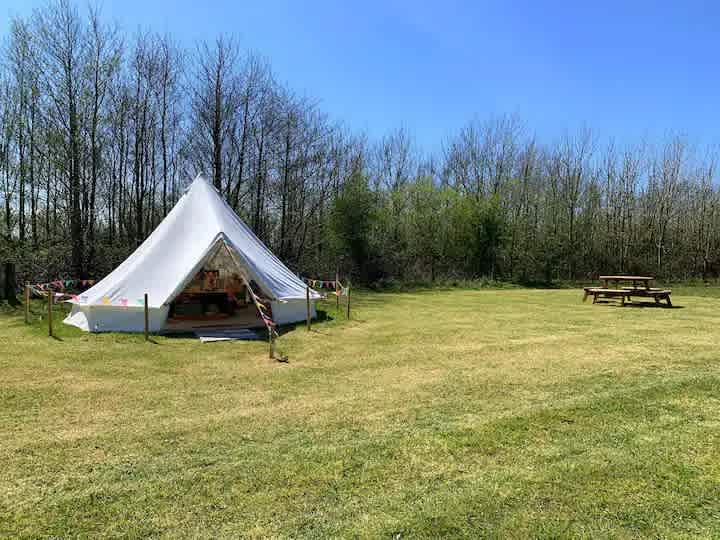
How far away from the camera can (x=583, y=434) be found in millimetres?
3014

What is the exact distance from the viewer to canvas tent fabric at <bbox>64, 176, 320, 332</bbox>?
6473 mm

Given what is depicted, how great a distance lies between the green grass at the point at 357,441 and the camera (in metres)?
2.04

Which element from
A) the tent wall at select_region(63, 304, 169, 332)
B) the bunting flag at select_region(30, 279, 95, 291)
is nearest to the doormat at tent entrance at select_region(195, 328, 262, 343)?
the tent wall at select_region(63, 304, 169, 332)

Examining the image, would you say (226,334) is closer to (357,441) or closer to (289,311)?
(289,311)

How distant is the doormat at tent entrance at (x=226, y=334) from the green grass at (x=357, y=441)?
548mm

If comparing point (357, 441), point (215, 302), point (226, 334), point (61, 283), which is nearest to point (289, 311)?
point (226, 334)

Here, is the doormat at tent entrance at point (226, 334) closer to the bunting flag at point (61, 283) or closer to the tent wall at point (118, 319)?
the tent wall at point (118, 319)

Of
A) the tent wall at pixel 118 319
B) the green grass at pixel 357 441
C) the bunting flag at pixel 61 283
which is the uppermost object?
the bunting flag at pixel 61 283

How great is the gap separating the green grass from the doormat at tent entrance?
21.6 inches

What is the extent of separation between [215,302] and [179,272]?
1.41 metres

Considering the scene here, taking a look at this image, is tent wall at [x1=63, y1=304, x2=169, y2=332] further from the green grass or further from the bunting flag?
the bunting flag

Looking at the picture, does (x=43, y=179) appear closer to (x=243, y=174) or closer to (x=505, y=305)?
(x=243, y=174)

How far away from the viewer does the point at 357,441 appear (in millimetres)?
2877

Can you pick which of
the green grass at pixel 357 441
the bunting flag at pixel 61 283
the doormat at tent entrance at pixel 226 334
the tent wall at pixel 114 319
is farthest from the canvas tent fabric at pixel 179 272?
the green grass at pixel 357 441
